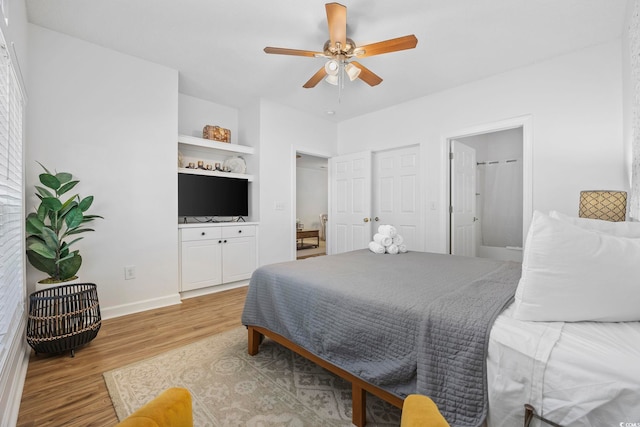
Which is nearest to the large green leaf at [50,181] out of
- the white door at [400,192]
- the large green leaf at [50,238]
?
the large green leaf at [50,238]

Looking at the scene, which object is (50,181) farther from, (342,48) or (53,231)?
(342,48)

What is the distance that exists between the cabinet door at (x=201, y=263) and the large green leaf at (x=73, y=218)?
3.79ft

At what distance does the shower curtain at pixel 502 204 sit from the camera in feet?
16.2

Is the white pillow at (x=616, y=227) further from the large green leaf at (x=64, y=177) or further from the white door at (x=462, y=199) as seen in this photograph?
the large green leaf at (x=64, y=177)

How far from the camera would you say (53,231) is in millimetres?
2186

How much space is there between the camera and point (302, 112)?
445 centimetres

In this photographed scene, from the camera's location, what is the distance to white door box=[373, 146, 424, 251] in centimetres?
411

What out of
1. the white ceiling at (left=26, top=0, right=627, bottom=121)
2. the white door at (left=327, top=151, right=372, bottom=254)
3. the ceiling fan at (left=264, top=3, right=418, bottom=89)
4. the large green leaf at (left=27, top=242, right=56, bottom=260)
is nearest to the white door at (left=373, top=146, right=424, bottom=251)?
the white door at (left=327, top=151, right=372, bottom=254)

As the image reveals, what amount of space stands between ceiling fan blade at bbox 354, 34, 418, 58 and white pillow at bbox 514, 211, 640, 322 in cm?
163

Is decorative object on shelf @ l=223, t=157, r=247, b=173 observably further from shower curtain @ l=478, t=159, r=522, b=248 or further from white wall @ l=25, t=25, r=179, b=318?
shower curtain @ l=478, t=159, r=522, b=248

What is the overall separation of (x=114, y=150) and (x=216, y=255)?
157cm

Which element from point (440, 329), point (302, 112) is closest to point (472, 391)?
point (440, 329)

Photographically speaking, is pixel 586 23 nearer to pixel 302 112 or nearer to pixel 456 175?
pixel 456 175

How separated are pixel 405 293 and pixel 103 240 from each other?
2.85m
